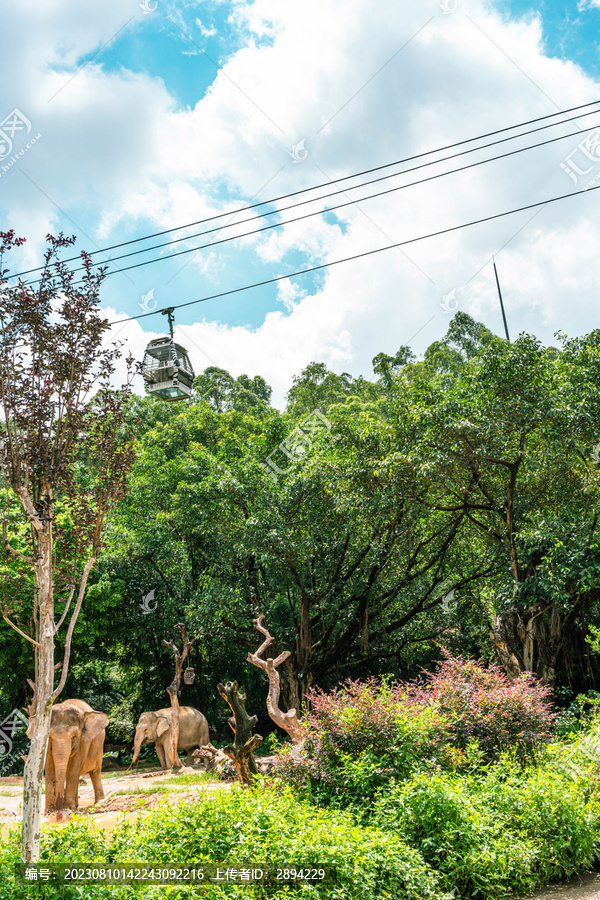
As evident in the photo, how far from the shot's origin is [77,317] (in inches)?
198

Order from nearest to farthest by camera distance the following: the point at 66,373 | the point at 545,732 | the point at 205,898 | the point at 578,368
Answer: the point at 205,898
the point at 66,373
the point at 545,732
the point at 578,368

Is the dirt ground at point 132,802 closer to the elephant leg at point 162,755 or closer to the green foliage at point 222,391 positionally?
the elephant leg at point 162,755

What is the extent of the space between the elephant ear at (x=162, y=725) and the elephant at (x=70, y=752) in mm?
3468

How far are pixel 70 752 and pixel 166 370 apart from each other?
5.22 m

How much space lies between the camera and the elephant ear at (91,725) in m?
8.45

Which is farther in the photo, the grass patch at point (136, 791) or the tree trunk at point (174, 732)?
the tree trunk at point (174, 732)

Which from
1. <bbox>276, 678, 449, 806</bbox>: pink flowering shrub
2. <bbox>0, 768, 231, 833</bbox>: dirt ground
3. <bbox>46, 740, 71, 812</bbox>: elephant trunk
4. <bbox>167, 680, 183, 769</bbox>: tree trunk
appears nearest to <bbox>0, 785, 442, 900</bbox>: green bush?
<bbox>0, 768, 231, 833</bbox>: dirt ground

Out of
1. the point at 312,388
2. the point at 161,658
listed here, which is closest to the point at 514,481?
Answer: the point at 161,658

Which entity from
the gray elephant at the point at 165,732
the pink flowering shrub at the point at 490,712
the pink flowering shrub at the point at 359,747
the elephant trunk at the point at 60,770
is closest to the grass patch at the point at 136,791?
the elephant trunk at the point at 60,770

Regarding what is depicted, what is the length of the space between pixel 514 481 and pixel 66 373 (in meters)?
8.68

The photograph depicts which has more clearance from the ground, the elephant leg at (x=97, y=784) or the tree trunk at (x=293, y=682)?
the tree trunk at (x=293, y=682)

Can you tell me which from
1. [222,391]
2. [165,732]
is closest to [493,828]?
[165,732]

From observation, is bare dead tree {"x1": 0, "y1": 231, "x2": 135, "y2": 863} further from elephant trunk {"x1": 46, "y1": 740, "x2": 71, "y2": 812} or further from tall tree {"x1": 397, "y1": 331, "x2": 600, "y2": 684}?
tall tree {"x1": 397, "y1": 331, "x2": 600, "y2": 684}

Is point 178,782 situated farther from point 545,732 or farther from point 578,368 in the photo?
point 578,368
